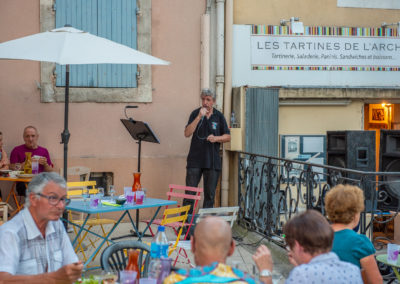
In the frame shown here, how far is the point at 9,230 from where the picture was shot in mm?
3037

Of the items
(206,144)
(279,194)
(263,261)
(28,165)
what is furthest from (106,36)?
(263,261)

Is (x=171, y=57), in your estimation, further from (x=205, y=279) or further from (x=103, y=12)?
(x=205, y=279)

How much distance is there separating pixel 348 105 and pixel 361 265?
6582 mm

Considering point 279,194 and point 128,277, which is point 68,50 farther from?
point 279,194

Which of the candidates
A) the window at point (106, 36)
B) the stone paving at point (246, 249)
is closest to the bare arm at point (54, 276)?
the stone paving at point (246, 249)

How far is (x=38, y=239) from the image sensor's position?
3176mm

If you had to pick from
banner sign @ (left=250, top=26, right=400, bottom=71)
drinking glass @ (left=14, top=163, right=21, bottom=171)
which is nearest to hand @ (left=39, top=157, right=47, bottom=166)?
drinking glass @ (left=14, top=163, right=21, bottom=171)

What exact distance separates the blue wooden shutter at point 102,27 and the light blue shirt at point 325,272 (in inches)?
244

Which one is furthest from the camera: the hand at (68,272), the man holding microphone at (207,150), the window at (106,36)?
the window at (106,36)

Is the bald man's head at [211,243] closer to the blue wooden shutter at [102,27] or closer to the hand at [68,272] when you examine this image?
the hand at [68,272]

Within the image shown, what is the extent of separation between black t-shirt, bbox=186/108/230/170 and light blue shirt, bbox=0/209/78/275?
15.1ft

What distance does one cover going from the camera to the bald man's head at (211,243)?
2609mm

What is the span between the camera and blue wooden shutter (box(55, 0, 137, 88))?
8.44 meters

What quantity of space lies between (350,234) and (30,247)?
189 centimetres
